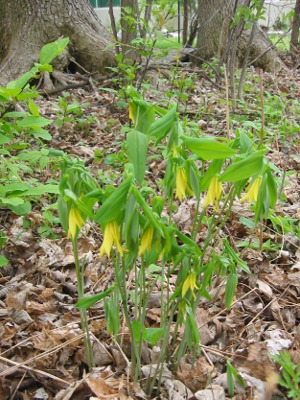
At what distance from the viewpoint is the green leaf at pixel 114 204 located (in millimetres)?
886

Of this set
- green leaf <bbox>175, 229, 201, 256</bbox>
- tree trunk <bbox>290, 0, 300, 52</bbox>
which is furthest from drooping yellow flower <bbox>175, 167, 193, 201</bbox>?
tree trunk <bbox>290, 0, 300, 52</bbox>

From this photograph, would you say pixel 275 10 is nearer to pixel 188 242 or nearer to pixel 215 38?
pixel 215 38

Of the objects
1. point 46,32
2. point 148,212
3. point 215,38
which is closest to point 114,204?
point 148,212

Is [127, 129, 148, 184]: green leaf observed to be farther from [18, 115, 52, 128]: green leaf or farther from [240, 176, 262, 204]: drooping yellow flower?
[18, 115, 52, 128]: green leaf

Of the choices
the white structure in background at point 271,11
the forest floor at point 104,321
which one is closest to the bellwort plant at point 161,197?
the forest floor at point 104,321

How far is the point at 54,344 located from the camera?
1.57m

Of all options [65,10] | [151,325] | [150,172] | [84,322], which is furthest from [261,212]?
[65,10]

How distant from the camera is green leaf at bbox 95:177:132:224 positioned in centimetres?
89

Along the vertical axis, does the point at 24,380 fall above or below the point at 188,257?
below

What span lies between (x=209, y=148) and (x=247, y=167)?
0.31ft

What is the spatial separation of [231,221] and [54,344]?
1.26m

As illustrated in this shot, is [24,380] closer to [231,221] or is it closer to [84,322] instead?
[84,322]

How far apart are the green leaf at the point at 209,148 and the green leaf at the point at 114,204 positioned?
0.67 ft

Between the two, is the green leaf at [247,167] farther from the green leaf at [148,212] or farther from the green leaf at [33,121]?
the green leaf at [33,121]
